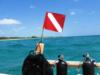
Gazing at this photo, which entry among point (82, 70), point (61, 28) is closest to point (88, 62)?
point (82, 70)

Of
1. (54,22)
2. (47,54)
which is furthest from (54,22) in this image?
(47,54)

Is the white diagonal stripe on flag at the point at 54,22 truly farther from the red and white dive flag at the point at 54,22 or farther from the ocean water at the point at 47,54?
the ocean water at the point at 47,54

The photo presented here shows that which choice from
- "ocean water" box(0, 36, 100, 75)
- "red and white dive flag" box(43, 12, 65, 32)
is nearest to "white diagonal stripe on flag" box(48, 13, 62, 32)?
"red and white dive flag" box(43, 12, 65, 32)

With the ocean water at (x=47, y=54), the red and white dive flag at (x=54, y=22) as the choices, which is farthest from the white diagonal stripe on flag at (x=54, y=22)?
the ocean water at (x=47, y=54)

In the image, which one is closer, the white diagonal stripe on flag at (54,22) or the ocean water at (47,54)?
the white diagonal stripe on flag at (54,22)

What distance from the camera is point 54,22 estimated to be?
21.1 ft

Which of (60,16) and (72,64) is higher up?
(60,16)

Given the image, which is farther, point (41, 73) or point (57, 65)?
point (57, 65)

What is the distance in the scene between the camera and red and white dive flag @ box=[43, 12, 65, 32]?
6.39 metres

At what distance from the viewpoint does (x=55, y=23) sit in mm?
6410

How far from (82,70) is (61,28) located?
4.27ft

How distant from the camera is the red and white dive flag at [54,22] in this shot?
639cm

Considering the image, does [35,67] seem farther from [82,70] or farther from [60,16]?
[82,70]

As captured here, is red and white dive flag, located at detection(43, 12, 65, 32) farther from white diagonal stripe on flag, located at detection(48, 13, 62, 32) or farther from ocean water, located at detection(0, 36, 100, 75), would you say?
ocean water, located at detection(0, 36, 100, 75)
